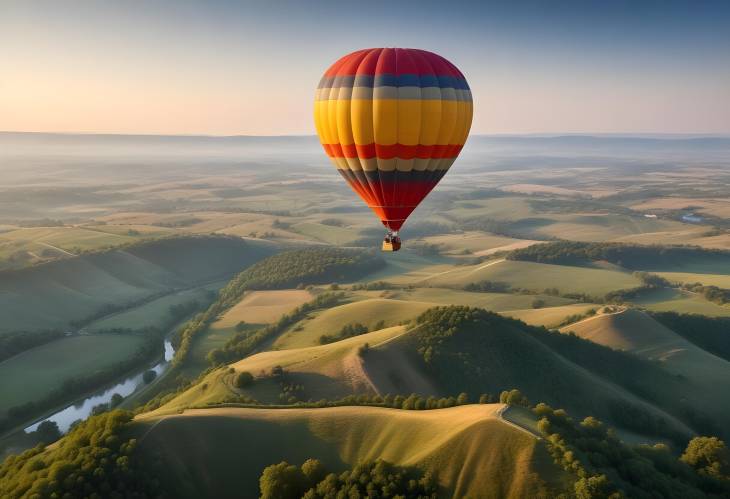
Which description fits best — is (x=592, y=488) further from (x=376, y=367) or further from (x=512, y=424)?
(x=376, y=367)

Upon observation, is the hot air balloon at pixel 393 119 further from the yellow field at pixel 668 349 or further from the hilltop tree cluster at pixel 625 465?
the yellow field at pixel 668 349

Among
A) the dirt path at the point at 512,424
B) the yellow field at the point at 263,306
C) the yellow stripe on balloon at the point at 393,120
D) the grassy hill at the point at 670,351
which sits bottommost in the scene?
the yellow field at the point at 263,306

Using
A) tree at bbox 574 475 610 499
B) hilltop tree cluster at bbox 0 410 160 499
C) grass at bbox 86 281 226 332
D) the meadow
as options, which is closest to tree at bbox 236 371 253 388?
the meadow

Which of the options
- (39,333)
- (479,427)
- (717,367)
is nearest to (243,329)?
(39,333)

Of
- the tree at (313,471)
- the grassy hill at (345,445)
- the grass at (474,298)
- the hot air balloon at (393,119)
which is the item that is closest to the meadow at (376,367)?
the grassy hill at (345,445)

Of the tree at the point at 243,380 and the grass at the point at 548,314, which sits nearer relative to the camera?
the tree at the point at 243,380

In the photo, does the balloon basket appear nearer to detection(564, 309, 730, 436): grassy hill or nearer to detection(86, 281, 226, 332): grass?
detection(564, 309, 730, 436): grassy hill

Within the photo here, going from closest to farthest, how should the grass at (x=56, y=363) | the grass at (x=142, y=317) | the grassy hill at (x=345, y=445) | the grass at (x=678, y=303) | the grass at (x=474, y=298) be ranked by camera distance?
1. the grassy hill at (x=345, y=445)
2. the grass at (x=56, y=363)
3. the grass at (x=678, y=303)
4. the grass at (x=474, y=298)
5. the grass at (x=142, y=317)

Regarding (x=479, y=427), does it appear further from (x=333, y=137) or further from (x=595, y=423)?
(x=333, y=137)
